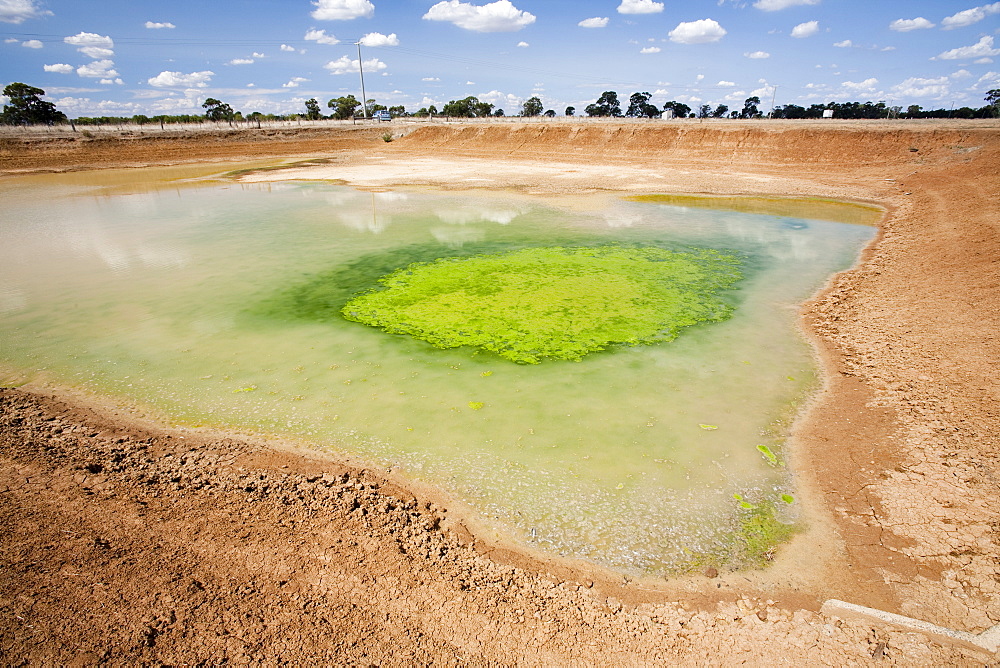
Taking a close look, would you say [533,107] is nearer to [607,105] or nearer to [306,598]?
[607,105]

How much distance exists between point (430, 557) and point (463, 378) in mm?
3321

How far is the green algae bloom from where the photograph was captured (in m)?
8.44

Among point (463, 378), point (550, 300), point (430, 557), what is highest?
point (550, 300)

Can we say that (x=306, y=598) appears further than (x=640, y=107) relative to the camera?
No

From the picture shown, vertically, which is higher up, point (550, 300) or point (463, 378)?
point (550, 300)

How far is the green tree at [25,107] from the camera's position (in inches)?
2304

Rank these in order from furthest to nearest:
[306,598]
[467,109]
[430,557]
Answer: [467,109]
[430,557]
[306,598]

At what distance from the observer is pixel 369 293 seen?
34.9 ft

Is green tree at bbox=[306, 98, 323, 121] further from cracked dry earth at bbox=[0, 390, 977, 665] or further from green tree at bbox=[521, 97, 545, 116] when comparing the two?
cracked dry earth at bbox=[0, 390, 977, 665]

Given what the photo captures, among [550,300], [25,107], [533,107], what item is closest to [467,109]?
[533,107]

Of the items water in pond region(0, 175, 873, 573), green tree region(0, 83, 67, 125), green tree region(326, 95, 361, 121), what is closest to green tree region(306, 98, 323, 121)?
green tree region(326, 95, 361, 121)

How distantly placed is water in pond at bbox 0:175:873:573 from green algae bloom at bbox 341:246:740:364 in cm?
42

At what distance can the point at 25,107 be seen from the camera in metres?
59.5

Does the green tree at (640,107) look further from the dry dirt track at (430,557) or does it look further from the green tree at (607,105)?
the dry dirt track at (430,557)
